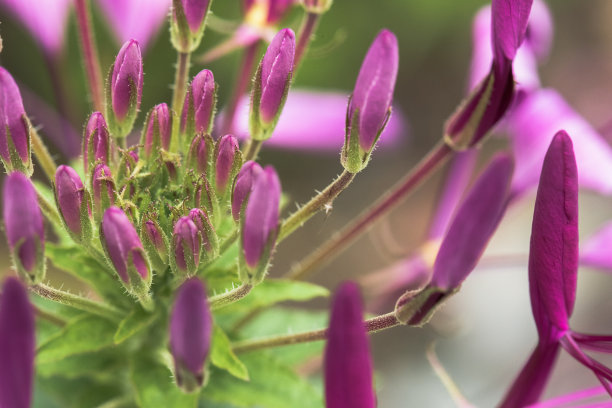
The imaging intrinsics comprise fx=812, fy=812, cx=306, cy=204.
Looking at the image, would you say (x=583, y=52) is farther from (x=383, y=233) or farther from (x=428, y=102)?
(x=383, y=233)

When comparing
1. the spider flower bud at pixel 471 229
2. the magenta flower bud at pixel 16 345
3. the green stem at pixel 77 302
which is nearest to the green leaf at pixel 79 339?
the green stem at pixel 77 302

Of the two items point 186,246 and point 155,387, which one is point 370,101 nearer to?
point 186,246

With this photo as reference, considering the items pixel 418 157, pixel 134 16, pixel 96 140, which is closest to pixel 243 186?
pixel 96 140

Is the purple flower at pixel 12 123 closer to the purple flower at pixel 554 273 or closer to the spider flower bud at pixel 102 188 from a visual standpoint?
the spider flower bud at pixel 102 188

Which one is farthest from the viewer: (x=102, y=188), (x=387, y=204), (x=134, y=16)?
(x=134, y=16)

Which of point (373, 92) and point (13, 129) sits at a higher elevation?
point (373, 92)

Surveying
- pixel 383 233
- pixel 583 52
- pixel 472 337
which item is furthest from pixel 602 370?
pixel 583 52

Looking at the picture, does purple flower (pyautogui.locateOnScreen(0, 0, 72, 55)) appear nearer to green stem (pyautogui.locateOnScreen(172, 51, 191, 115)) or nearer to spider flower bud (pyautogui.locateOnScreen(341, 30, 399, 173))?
green stem (pyautogui.locateOnScreen(172, 51, 191, 115))
